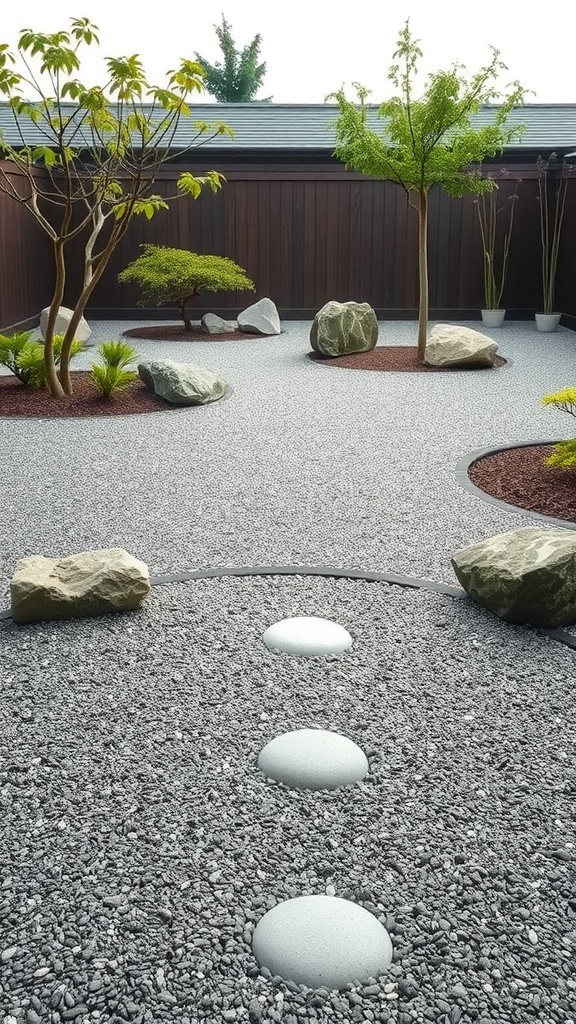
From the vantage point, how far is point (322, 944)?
1667 millimetres

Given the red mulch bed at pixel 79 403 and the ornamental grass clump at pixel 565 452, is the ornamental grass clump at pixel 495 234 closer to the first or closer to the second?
the red mulch bed at pixel 79 403

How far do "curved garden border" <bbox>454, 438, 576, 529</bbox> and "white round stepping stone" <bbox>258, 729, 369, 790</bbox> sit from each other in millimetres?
2146

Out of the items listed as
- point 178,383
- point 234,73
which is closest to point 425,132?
point 178,383

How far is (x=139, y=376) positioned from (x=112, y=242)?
3.56 feet

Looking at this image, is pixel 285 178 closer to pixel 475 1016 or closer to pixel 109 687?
pixel 109 687

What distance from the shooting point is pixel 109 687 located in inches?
104

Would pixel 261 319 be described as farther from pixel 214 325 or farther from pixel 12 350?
pixel 12 350

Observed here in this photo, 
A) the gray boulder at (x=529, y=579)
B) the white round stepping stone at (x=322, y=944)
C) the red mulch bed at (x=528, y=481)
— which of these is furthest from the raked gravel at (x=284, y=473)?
the white round stepping stone at (x=322, y=944)

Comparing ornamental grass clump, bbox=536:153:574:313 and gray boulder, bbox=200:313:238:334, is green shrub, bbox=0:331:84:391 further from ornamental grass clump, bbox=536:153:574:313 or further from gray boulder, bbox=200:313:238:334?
ornamental grass clump, bbox=536:153:574:313

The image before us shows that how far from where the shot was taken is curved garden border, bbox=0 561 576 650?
11.1 feet

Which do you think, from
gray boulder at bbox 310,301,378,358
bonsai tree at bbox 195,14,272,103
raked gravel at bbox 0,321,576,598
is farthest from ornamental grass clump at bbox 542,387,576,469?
bonsai tree at bbox 195,14,272,103

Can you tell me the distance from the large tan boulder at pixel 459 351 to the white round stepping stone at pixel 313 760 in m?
6.64

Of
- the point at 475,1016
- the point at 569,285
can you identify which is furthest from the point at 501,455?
the point at 569,285

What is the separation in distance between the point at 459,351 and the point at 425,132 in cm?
187
